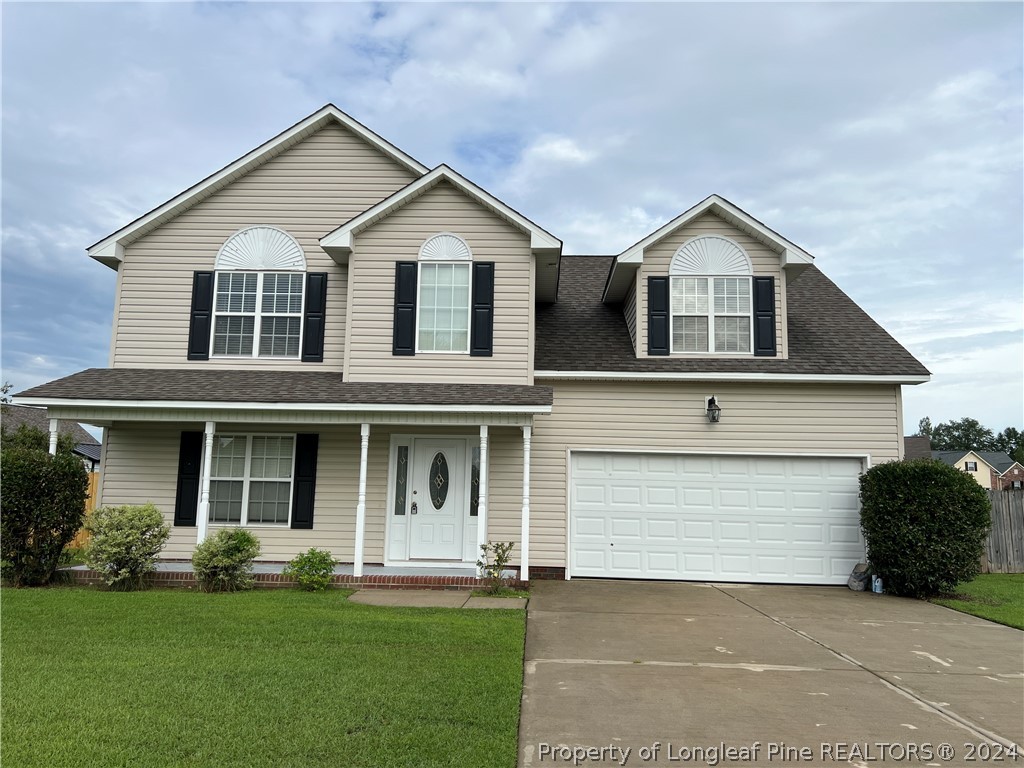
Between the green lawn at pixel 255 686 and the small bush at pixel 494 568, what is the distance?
165 centimetres

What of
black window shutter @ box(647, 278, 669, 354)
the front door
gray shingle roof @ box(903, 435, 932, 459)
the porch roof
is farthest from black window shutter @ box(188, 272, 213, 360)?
gray shingle roof @ box(903, 435, 932, 459)

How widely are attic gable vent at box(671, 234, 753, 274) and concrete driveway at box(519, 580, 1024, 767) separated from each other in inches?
236

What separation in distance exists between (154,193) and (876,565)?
72.3 ft

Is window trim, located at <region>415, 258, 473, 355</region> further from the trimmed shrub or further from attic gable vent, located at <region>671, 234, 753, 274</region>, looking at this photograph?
the trimmed shrub

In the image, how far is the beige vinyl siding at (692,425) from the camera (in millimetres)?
11703

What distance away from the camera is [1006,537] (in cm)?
1442

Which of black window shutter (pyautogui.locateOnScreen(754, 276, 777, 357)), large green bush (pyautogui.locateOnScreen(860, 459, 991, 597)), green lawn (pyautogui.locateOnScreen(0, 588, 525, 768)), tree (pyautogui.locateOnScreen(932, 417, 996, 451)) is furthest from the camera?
tree (pyautogui.locateOnScreen(932, 417, 996, 451))

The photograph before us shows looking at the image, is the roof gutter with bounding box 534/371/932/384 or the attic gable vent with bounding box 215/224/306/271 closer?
the roof gutter with bounding box 534/371/932/384

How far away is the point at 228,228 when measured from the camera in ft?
41.0

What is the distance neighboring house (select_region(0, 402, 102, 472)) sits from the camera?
2819 centimetres

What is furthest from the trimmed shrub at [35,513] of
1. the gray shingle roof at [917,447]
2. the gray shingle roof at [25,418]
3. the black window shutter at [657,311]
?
the gray shingle roof at [917,447]

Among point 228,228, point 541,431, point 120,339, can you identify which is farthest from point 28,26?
point 541,431

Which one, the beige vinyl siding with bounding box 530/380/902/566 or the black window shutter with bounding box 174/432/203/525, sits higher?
the beige vinyl siding with bounding box 530/380/902/566

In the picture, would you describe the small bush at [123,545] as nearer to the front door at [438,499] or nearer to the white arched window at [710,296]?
the front door at [438,499]
